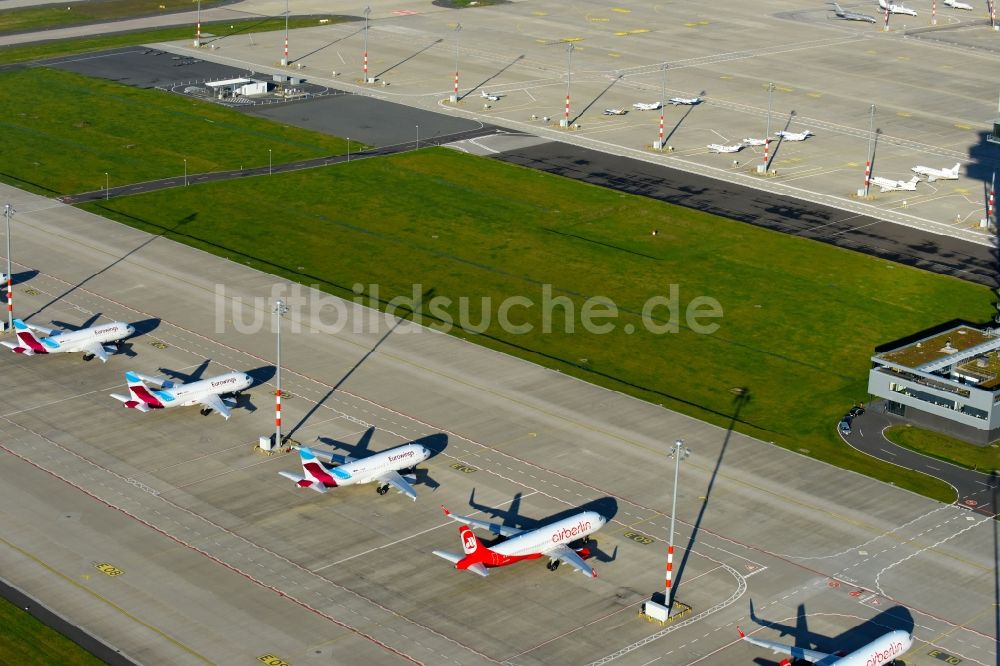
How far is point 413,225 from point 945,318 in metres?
68.4

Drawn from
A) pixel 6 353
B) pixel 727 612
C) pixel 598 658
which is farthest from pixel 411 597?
pixel 6 353

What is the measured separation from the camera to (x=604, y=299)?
552 feet

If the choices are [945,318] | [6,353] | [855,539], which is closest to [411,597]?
[855,539]

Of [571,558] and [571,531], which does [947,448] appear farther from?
[571,558]

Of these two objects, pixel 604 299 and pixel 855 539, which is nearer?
pixel 855 539

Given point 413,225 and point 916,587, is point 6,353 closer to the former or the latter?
point 413,225

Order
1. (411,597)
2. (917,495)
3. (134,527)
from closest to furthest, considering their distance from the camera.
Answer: (411,597) < (134,527) < (917,495)

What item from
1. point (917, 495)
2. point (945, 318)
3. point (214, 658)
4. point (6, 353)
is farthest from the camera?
point (945, 318)

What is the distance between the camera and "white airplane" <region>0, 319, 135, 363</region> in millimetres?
144625

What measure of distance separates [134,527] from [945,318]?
96955 mm

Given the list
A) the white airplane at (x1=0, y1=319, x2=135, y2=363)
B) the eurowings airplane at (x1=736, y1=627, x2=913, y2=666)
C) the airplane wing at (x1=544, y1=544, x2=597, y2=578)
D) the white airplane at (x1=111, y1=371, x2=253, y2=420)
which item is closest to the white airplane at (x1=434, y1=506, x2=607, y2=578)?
the airplane wing at (x1=544, y1=544, x2=597, y2=578)

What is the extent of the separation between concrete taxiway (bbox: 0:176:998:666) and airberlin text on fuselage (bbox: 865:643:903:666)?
3.32 meters

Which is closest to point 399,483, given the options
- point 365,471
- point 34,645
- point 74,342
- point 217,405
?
point 365,471

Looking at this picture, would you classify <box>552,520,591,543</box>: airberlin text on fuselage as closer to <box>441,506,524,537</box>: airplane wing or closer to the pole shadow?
<box>441,506,524,537</box>: airplane wing
